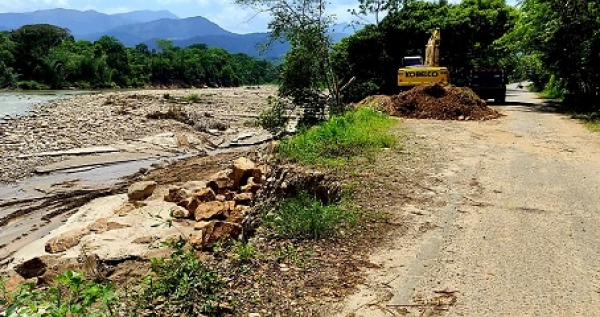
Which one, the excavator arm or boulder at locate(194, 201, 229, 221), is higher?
the excavator arm

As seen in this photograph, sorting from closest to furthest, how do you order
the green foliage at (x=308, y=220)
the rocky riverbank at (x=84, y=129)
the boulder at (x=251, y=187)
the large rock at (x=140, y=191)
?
the green foliage at (x=308, y=220) → the boulder at (x=251, y=187) → the large rock at (x=140, y=191) → the rocky riverbank at (x=84, y=129)

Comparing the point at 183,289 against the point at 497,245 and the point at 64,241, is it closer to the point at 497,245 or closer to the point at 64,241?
the point at 497,245

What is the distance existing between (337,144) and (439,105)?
7451 mm

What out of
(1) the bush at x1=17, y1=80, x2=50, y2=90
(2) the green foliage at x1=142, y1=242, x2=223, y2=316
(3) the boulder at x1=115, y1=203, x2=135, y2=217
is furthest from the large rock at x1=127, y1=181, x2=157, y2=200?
(1) the bush at x1=17, y1=80, x2=50, y2=90

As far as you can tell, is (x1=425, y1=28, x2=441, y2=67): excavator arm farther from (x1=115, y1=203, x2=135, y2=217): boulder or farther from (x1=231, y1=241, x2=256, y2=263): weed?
(x1=231, y1=241, x2=256, y2=263): weed

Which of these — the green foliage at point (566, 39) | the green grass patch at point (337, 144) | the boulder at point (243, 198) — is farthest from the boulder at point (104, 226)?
the green foliage at point (566, 39)

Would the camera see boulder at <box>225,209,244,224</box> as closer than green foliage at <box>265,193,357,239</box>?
No

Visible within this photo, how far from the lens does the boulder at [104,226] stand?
34.4 ft

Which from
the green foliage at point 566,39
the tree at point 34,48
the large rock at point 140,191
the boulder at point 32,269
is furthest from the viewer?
the tree at point 34,48

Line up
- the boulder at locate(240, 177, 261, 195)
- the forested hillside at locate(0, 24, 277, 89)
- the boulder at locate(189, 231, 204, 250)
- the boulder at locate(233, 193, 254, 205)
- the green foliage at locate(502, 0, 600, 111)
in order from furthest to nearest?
1. the forested hillside at locate(0, 24, 277, 89)
2. the green foliage at locate(502, 0, 600, 111)
3. the boulder at locate(240, 177, 261, 195)
4. the boulder at locate(233, 193, 254, 205)
5. the boulder at locate(189, 231, 204, 250)

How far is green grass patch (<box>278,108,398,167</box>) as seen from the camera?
9.38 meters

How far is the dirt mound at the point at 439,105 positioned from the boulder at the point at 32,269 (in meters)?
11.4

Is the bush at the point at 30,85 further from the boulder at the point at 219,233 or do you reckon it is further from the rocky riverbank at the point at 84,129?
the boulder at the point at 219,233

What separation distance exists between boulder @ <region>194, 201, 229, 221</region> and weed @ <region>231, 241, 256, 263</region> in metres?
3.92
